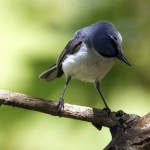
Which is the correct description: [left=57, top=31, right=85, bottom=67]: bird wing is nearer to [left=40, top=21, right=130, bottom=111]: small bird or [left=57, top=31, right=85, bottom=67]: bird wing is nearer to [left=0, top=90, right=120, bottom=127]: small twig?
[left=40, top=21, right=130, bottom=111]: small bird

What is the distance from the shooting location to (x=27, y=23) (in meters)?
2.09

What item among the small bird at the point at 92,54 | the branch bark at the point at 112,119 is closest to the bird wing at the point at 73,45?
the small bird at the point at 92,54

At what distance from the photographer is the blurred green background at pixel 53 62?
1850 mm

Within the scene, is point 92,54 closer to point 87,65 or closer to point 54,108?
point 87,65

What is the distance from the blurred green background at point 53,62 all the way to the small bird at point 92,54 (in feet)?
0.20

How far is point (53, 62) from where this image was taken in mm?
2023

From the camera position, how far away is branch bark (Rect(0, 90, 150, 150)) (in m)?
1.39

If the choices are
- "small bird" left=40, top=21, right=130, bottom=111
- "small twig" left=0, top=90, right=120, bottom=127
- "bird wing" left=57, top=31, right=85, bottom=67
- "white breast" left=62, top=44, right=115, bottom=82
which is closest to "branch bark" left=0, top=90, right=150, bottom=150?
"small twig" left=0, top=90, right=120, bottom=127

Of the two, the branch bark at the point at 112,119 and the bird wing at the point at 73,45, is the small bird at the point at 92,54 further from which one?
the branch bark at the point at 112,119

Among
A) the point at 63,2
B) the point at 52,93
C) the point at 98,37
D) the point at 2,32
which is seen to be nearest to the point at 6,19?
the point at 2,32

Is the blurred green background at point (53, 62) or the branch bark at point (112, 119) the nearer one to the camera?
the branch bark at point (112, 119)

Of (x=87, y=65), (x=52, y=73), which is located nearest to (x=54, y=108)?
(x=87, y=65)

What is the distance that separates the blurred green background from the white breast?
0.36 ft

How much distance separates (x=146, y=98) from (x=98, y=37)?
324mm
